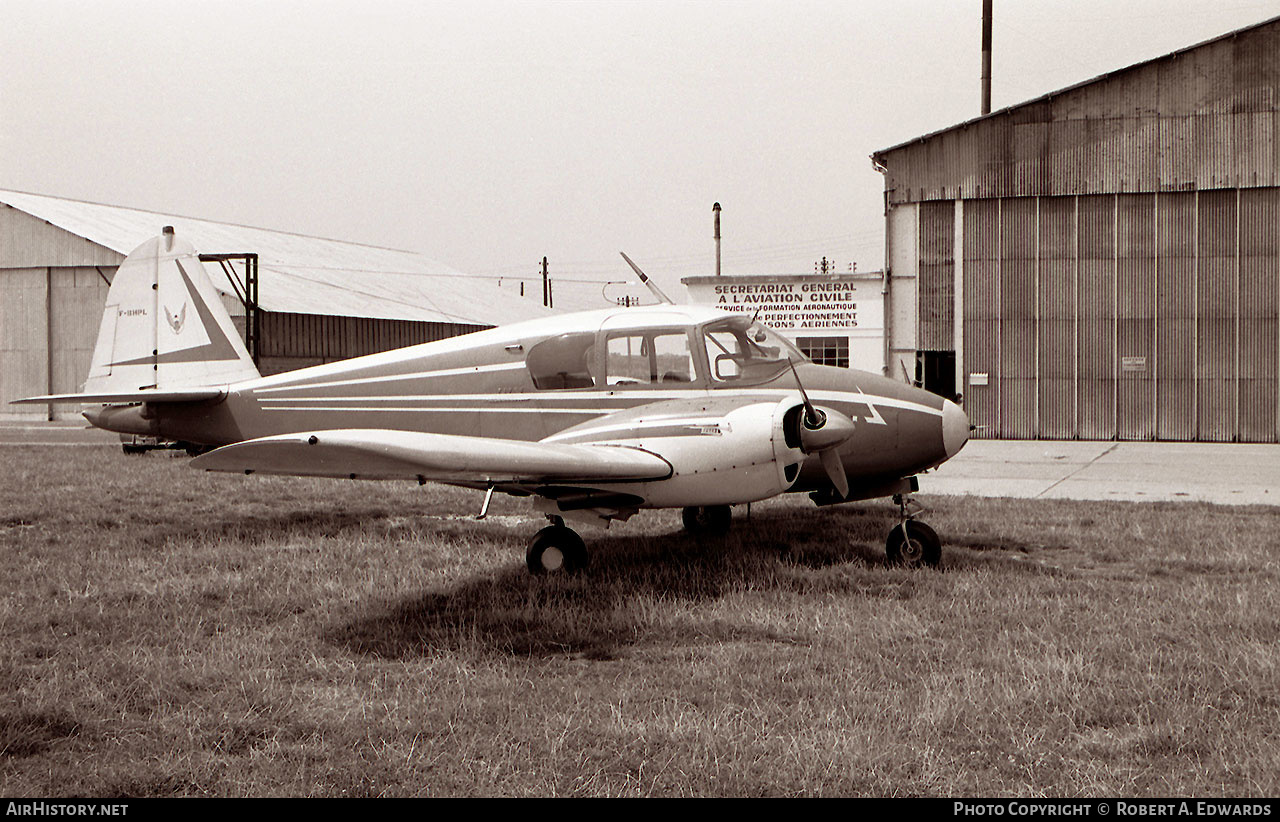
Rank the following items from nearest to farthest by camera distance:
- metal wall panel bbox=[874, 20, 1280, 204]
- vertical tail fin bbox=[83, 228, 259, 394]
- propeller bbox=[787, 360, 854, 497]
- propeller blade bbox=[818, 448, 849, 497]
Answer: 1. propeller bbox=[787, 360, 854, 497]
2. propeller blade bbox=[818, 448, 849, 497]
3. vertical tail fin bbox=[83, 228, 259, 394]
4. metal wall panel bbox=[874, 20, 1280, 204]

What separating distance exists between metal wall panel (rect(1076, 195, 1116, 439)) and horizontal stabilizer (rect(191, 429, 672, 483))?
20313 mm

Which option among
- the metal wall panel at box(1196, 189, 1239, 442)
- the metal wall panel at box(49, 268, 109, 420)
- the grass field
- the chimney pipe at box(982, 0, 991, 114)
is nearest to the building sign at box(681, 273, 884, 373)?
the chimney pipe at box(982, 0, 991, 114)

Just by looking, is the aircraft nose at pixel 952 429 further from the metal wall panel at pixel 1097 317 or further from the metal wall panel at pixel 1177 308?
the metal wall panel at pixel 1177 308

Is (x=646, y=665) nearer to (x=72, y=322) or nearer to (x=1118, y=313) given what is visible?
(x=1118, y=313)

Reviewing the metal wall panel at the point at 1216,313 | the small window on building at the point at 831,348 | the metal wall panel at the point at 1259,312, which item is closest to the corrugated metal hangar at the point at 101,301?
the small window on building at the point at 831,348

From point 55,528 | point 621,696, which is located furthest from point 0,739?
point 55,528

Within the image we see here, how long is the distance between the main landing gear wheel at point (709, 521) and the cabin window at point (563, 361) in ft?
7.66

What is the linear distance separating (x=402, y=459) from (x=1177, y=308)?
22.8 metres

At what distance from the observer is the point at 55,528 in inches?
449

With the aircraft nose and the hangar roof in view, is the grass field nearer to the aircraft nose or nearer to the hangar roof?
the aircraft nose

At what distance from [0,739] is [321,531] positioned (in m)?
6.64

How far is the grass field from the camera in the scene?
455 centimetres

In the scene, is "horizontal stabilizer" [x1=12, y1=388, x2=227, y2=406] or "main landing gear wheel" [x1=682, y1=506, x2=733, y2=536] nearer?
"main landing gear wheel" [x1=682, y1=506, x2=733, y2=536]

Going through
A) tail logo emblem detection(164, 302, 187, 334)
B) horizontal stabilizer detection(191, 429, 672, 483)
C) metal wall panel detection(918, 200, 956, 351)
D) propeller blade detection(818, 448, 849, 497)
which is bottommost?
propeller blade detection(818, 448, 849, 497)
